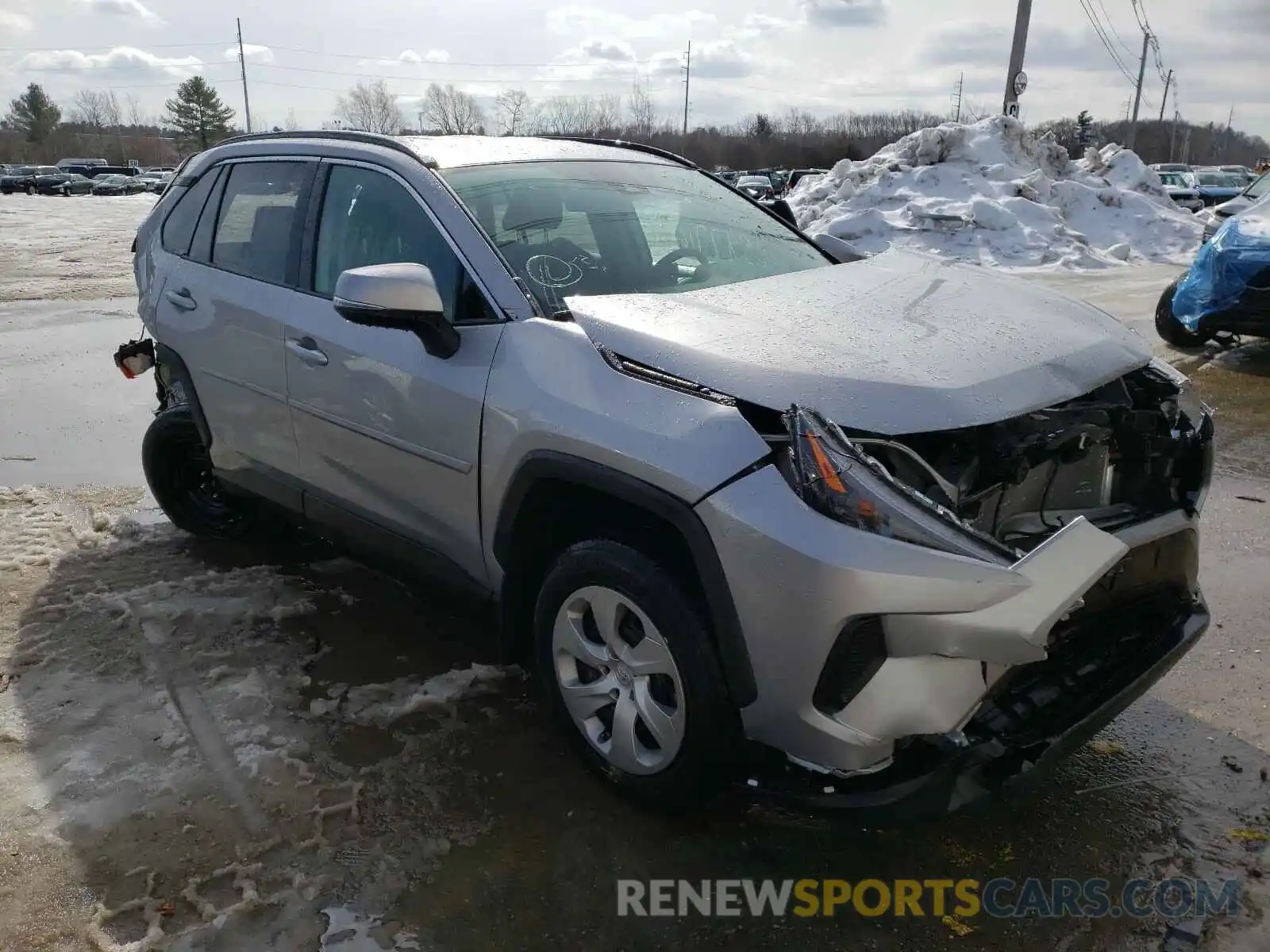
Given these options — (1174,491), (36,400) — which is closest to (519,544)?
(1174,491)

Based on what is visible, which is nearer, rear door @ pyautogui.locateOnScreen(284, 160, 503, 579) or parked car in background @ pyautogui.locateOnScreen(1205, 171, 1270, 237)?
rear door @ pyautogui.locateOnScreen(284, 160, 503, 579)

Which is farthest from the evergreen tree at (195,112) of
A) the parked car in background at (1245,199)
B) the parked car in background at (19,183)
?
the parked car in background at (1245,199)

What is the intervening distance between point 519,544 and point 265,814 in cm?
102

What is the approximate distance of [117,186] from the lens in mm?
49219

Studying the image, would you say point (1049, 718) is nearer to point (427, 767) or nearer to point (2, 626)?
point (427, 767)

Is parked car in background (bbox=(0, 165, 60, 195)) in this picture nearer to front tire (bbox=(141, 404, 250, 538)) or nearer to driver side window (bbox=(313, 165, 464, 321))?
front tire (bbox=(141, 404, 250, 538))

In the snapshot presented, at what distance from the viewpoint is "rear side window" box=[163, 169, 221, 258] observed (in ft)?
13.7

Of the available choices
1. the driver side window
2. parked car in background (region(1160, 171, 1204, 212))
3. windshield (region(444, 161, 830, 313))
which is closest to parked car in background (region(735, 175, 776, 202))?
parked car in background (region(1160, 171, 1204, 212))

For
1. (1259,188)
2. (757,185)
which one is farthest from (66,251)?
(757,185)

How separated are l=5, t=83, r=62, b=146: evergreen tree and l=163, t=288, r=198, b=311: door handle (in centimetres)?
9627

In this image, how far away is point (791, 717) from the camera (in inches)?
86.2

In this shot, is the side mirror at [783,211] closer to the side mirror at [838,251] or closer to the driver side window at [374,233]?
the side mirror at [838,251]

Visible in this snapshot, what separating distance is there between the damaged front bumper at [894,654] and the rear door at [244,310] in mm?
2092

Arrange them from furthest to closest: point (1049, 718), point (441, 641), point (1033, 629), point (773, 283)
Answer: point (441, 641)
point (773, 283)
point (1049, 718)
point (1033, 629)
